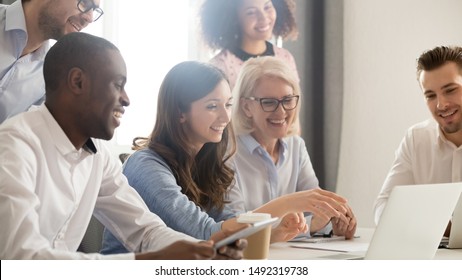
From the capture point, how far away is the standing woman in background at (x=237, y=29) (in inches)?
145

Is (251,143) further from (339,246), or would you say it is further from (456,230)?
(456,230)

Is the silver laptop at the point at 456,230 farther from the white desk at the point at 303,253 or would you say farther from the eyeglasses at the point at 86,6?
the eyeglasses at the point at 86,6

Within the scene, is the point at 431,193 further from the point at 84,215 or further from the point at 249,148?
the point at 249,148

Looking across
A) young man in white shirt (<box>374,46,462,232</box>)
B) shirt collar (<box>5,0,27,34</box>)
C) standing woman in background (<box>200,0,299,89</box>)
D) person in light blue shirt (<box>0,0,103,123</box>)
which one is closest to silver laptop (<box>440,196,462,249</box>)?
young man in white shirt (<box>374,46,462,232</box>)

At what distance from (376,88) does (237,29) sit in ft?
3.21

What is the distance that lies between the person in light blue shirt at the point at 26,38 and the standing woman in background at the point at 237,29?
1415 millimetres

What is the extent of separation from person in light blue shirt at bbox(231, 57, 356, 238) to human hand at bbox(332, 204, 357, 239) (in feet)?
1.22

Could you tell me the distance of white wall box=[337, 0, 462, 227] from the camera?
4.05 meters

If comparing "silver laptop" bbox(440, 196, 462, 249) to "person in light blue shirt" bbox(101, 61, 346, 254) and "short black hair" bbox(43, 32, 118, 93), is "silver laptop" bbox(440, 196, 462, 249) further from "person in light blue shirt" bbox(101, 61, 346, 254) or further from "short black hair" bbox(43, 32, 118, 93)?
"short black hair" bbox(43, 32, 118, 93)

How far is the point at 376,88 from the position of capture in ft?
13.6

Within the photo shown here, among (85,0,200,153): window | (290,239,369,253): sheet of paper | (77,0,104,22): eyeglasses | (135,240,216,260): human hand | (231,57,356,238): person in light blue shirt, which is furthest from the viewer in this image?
(85,0,200,153): window

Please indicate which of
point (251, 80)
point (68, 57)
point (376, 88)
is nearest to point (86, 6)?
point (251, 80)
